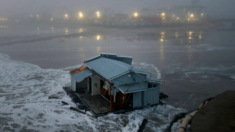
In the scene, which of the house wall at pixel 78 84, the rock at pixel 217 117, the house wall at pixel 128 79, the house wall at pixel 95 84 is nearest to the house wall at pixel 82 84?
the house wall at pixel 78 84

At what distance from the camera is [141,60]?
23.9 meters

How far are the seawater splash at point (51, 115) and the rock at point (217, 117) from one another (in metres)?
2.79

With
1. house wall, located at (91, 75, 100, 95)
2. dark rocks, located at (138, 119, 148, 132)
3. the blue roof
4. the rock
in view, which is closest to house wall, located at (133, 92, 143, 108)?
dark rocks, located at (138, 119, 148, 132)

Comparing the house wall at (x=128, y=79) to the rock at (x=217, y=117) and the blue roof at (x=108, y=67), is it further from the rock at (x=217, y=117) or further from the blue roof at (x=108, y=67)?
the rock at (x=217, y=117)

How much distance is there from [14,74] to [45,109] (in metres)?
8.66

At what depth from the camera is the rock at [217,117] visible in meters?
5.95

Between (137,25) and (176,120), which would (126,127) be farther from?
(137,25)

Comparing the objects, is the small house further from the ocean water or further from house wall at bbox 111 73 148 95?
the ocean water

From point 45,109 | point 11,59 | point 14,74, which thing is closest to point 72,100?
point 45,109

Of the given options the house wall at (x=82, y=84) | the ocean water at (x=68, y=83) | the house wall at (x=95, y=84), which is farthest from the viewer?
the house wall at (x=82, y=84)

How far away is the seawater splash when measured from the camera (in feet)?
30.6

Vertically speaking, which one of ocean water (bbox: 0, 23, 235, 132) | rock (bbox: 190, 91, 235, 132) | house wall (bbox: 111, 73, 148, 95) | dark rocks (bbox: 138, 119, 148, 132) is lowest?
dark rocks (bbox: 138, 119, 148, 132)

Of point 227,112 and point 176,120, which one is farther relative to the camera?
point 176,120

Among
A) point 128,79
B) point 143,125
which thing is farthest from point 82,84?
point 143,125
